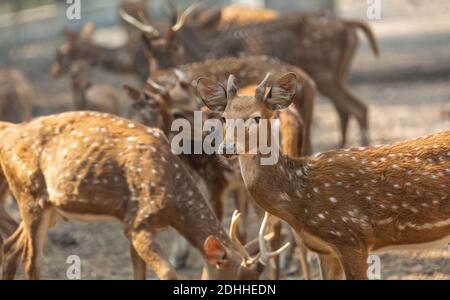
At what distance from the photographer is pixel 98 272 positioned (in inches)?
391

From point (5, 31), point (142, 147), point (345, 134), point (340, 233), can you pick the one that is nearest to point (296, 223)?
point (340, 233)

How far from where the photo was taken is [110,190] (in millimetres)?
8156

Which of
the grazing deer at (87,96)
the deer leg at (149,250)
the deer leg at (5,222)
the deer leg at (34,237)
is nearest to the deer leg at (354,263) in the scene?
the deer leg at (149,250)

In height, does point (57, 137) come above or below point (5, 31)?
above

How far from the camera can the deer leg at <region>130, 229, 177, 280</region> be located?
7.94 m

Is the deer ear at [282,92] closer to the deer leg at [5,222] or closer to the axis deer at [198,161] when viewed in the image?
the axis deer at [198,161]

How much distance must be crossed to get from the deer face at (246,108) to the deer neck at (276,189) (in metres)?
0.16

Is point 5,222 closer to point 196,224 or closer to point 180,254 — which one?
point 180,254

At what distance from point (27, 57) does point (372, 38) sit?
952 centimetres

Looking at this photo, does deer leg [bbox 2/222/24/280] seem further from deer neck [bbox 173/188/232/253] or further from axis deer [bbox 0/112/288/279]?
deer neck [bbox 173/188/232/253]

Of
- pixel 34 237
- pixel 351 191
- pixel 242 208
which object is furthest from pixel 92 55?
pixel 351 191

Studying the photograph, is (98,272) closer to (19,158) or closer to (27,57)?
(19,158)

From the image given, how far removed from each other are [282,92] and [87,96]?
22.0ft

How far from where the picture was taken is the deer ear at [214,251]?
772cm
